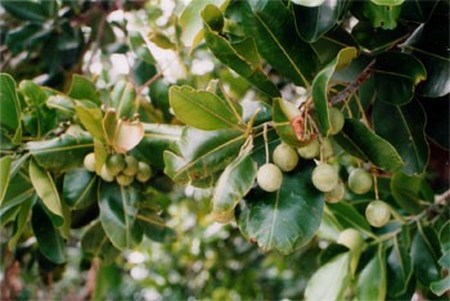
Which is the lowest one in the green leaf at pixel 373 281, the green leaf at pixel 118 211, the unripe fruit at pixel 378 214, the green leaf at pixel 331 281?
the green leaf at pixel 373 281

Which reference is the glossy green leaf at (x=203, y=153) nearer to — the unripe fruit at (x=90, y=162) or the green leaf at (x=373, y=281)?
the unripe fruit at (x=90, y=162)

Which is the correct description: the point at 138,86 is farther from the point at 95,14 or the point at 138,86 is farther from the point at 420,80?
the point at 420,80

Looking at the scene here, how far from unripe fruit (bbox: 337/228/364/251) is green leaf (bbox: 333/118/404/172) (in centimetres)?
32

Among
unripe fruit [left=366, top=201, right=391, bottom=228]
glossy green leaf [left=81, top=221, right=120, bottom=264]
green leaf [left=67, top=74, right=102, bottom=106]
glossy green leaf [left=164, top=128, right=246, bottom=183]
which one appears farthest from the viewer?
glossy green leaf [left=81, top=221, right=120, bottom=264]

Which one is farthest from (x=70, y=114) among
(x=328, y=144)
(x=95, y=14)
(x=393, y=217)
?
(x=95, y=14)

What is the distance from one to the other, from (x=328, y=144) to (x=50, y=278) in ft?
4.36

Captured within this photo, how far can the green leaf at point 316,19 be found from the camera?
3.05 feet

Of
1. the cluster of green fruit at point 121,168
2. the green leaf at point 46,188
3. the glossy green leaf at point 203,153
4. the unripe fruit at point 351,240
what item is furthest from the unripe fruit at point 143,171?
the unripe fruit at point 351,240

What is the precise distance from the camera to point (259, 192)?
95 cm

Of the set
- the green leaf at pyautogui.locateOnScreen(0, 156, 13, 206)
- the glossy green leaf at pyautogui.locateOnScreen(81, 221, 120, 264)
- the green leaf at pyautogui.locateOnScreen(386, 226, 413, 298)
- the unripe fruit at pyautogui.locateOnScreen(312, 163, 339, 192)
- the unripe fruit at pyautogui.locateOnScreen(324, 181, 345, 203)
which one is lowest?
the glossy green leaf at pyautogui.locateOnScreen(81, 221, 120, 264)

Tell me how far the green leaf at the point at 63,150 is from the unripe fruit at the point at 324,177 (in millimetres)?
453

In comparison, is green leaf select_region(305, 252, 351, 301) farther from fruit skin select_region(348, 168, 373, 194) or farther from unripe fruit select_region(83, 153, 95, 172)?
unripe fruit select_region(83, 153, 95, 172)

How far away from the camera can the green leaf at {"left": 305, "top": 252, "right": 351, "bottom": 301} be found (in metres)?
1.13

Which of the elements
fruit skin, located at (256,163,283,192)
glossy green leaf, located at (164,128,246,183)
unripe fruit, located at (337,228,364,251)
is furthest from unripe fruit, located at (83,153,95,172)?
unripe fruit, located at (337,228,364,251)
